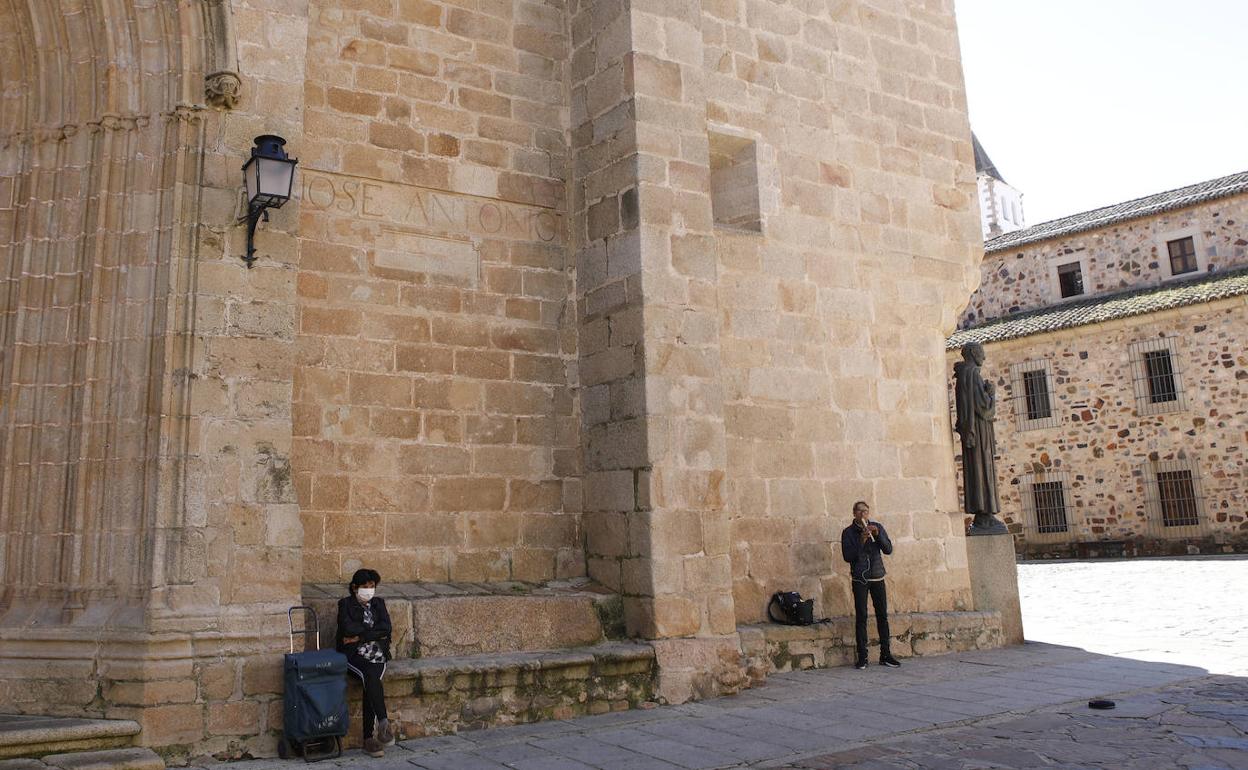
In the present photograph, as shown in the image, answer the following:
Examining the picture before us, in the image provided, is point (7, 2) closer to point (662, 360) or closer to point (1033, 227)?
point (662, 360)

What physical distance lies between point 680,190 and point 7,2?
4079 millimetres

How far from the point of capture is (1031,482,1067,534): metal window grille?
2092 cm

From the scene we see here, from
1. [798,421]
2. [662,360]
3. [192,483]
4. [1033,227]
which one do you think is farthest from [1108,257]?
[192,483]

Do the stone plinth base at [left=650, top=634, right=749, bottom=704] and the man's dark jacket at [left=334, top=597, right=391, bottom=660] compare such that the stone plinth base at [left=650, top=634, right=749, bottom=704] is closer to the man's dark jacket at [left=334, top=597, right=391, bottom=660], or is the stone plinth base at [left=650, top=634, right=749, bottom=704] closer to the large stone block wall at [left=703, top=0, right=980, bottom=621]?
the large stone block wall at [left=703, top=0, right=980, bottom=621]

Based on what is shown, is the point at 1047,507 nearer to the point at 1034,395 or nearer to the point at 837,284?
the point at 1034,395

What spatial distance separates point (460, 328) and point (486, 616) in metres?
1.88

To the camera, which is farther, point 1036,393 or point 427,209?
point 1036,393

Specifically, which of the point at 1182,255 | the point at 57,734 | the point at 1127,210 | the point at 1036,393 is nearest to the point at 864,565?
the point at 57,734

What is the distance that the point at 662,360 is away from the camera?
6.32m

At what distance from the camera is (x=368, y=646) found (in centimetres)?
494

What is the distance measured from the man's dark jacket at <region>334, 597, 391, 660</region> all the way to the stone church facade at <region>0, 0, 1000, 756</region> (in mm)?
318

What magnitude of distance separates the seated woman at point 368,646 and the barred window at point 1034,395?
1930 cm

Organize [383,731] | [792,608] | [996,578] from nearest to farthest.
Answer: [383,731], [792,608], [996,578]

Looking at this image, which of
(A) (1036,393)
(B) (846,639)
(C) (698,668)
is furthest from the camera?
(A) (1036,393)
